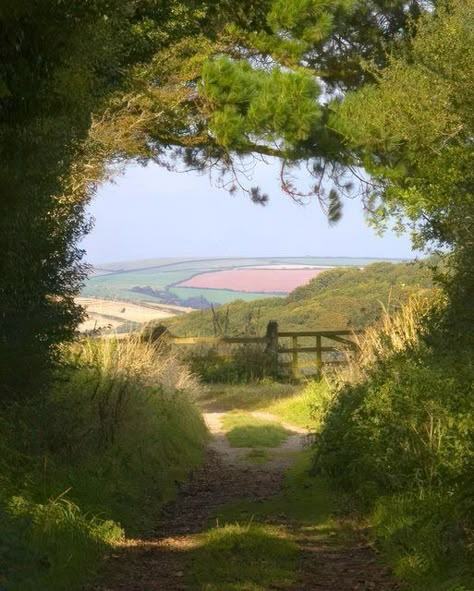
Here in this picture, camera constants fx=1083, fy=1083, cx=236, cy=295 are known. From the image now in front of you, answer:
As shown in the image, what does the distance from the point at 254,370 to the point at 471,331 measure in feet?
62.1

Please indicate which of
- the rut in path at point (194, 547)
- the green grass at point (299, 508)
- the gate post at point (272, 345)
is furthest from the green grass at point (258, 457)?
the gate post at point (272, 345)

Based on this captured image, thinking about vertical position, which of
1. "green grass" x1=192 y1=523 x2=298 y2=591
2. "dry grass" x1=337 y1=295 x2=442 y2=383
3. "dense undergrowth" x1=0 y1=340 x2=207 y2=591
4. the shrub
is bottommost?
the shrub

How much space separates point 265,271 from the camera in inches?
1757

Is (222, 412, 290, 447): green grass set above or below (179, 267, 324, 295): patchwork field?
below

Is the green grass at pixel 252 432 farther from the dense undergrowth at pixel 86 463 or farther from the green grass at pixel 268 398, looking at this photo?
the dense undergrowth at pixel 86 463

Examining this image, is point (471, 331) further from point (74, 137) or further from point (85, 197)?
point (85, 197)

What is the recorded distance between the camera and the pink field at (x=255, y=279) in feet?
122

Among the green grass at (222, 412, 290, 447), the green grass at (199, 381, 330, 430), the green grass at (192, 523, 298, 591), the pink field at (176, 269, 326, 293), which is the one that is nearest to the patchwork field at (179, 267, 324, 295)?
the pink field at (176, 269, 326, 293)

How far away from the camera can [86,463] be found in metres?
11.5

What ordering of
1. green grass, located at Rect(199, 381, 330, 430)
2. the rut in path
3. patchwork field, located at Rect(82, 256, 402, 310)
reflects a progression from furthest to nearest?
1. patchwork field, located at Rect(82, 256, 402, 310)
2. green grass, located at Rect(199, 381, 330, 430)
3. the rut in path

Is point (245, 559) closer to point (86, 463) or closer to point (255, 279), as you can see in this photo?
point (86, 463)

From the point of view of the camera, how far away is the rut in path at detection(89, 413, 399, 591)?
27.4 feet

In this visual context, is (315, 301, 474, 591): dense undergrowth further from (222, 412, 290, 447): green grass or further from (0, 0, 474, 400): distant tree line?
(222, 412, 290, 447): green grass

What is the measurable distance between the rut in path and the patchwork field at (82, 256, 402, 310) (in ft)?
64.0
